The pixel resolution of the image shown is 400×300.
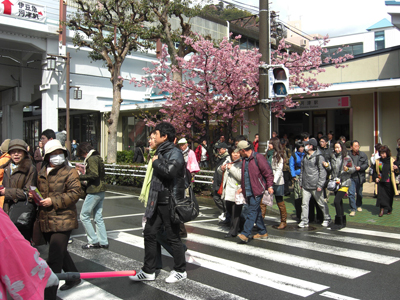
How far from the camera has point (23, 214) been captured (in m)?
4.40

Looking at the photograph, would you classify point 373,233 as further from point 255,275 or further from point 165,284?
point 165,284

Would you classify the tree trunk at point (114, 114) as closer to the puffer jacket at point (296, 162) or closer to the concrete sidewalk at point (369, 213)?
the concrete sidewalk at point (369, 213)

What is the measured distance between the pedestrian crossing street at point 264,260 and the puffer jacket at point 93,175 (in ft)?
3.43

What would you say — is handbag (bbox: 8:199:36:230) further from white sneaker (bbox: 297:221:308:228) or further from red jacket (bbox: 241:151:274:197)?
white sneaker (bbox: 297:221:308:228)

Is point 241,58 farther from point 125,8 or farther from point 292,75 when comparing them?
point 125,8

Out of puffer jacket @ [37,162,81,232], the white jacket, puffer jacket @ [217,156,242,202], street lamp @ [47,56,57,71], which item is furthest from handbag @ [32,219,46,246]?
street lamp @ [47,56,57,71]

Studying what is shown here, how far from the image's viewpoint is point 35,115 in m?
35.6

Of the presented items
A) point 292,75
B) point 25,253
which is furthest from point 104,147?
point 25,253

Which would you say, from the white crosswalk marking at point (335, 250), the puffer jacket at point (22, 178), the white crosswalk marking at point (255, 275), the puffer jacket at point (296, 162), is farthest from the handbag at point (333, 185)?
the puffer jacket at point (22, 178)

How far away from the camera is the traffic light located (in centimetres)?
970

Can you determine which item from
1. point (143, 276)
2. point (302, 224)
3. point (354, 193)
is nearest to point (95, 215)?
point (143, 276)

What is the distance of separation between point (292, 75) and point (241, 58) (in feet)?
11.7

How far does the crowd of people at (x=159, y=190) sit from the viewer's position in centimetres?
426

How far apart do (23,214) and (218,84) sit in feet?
32.4
